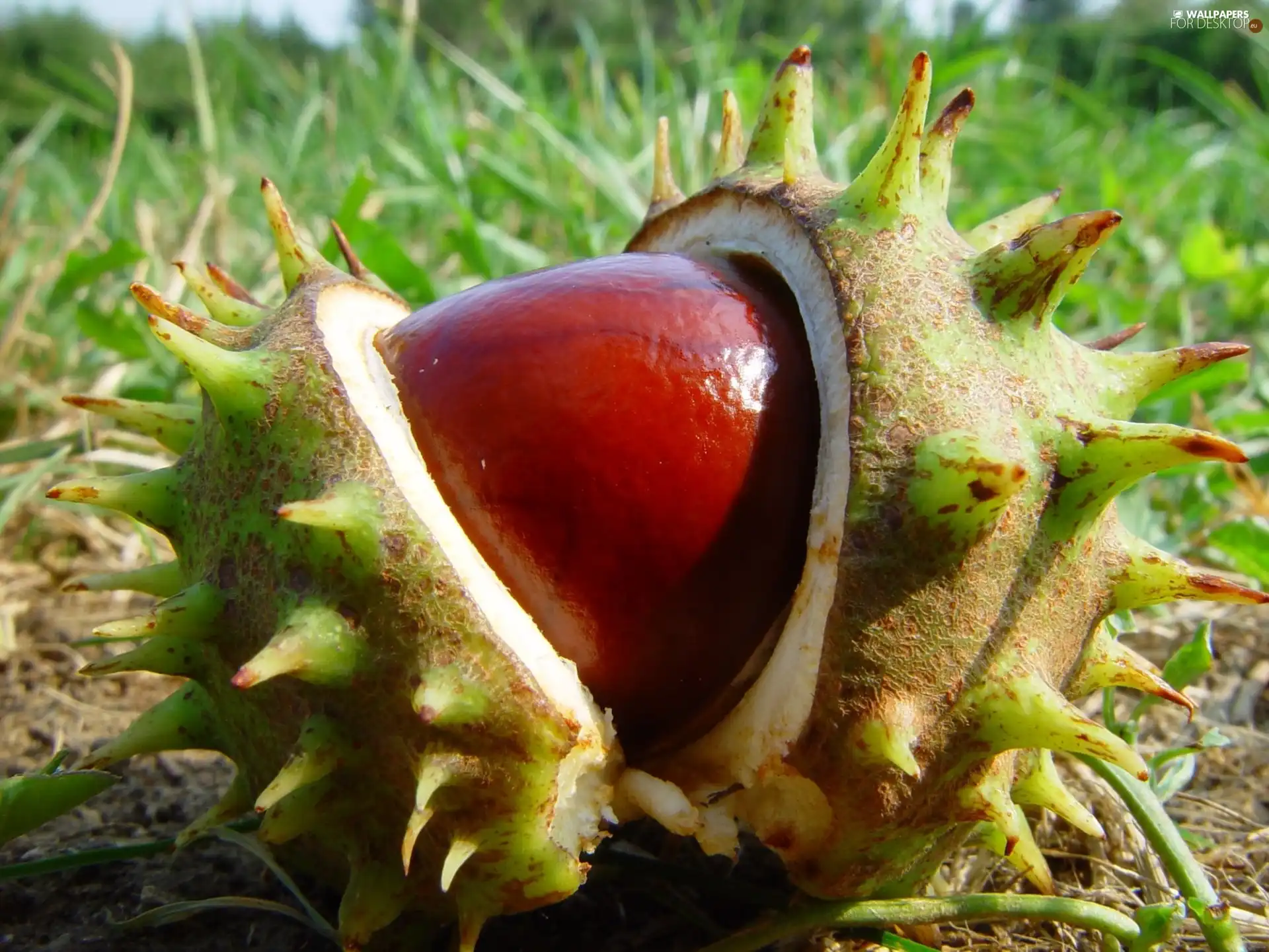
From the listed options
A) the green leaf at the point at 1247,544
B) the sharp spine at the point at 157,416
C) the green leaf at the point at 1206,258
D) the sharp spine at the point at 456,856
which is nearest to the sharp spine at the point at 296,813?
the sharp spine at the point at 456,856

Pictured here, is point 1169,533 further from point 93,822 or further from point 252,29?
point 252,29

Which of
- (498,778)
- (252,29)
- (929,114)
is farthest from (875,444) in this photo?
(252,29)

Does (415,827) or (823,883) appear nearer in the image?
(415,827)

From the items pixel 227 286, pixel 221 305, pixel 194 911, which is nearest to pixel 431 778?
pixel 194 911

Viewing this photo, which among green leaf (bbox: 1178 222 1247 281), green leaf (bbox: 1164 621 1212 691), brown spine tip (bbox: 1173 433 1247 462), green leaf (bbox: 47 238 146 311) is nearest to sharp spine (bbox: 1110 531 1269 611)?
brown spine tip (bbox: 1173 433 1247 462)

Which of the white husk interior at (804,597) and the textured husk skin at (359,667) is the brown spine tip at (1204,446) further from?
the textured husk skin at (359,667)

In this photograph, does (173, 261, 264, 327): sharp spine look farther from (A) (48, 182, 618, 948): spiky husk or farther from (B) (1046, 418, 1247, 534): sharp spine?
(B) (1046, 418, 1247, 534): sharp spine

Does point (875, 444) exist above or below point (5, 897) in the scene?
above
